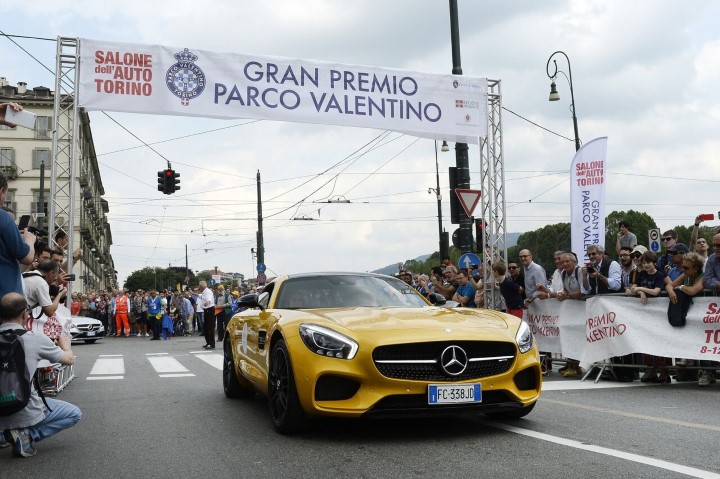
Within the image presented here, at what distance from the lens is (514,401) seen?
5941mm

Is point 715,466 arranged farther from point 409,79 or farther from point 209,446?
point 409,79

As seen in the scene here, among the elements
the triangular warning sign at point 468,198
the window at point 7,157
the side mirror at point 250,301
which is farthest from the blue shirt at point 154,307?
the window at point 7,157

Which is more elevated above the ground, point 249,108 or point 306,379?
point 249,108

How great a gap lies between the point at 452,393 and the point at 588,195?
1198 centimetres

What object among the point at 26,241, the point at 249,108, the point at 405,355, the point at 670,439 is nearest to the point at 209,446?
the point at 405,355

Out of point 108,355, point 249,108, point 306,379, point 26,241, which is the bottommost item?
point 108,355

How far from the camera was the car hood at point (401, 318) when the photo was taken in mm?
5930

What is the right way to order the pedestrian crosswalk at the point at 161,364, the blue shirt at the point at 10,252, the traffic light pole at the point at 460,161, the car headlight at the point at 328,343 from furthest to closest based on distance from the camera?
the traffic light pole at the point at 460,161 → the pedestrian crosswalk at the point at 161,364 → the blue shirt at the point at 10,252 → the car headlight at the point at 328,343

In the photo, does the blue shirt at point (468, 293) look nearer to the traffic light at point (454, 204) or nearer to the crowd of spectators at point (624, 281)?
the crowd of spectators at point (624, 281)

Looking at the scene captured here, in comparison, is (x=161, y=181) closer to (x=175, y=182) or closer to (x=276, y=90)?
(x=175, y=182)

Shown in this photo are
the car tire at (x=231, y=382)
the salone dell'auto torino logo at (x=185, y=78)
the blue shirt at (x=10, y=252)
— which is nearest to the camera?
the blue shirt at (x=10, y=252)

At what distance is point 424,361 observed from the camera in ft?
18.6

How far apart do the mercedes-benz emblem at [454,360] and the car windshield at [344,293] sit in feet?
4.57

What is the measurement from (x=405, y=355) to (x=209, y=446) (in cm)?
160
